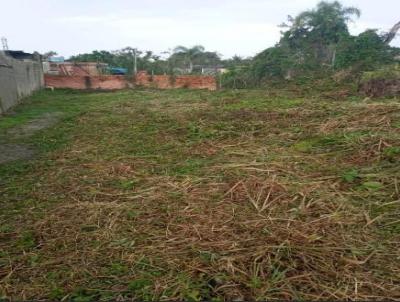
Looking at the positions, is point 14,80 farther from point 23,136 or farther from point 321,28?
point 321,28

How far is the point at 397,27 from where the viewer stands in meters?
14.8

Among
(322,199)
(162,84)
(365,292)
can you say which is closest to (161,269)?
(365,292)

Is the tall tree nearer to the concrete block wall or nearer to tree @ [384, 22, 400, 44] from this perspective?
tree @ [384, 22, 400, 44]

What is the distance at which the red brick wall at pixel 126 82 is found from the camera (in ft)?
52.2

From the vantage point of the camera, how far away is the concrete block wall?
9.26 meters

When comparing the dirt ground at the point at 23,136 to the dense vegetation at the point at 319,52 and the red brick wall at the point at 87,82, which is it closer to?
the red brick wall at the point at 87,82

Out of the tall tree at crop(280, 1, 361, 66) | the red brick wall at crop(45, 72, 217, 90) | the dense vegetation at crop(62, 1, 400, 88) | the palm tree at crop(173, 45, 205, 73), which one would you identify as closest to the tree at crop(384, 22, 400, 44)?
the dense vegetation at crop(62, 1, 400, 88)

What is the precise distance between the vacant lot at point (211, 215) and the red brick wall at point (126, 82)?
1035 centimetres

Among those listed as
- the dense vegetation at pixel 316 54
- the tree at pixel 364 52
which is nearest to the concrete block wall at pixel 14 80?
the dense vegetation at pixel 316 54

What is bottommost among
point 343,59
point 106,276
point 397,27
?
point 106,276

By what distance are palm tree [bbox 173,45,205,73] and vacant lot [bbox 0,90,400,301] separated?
752 inches

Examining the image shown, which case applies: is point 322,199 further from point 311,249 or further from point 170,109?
point 170,109

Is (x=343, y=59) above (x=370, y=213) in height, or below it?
above

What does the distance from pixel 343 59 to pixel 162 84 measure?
24.7ft
